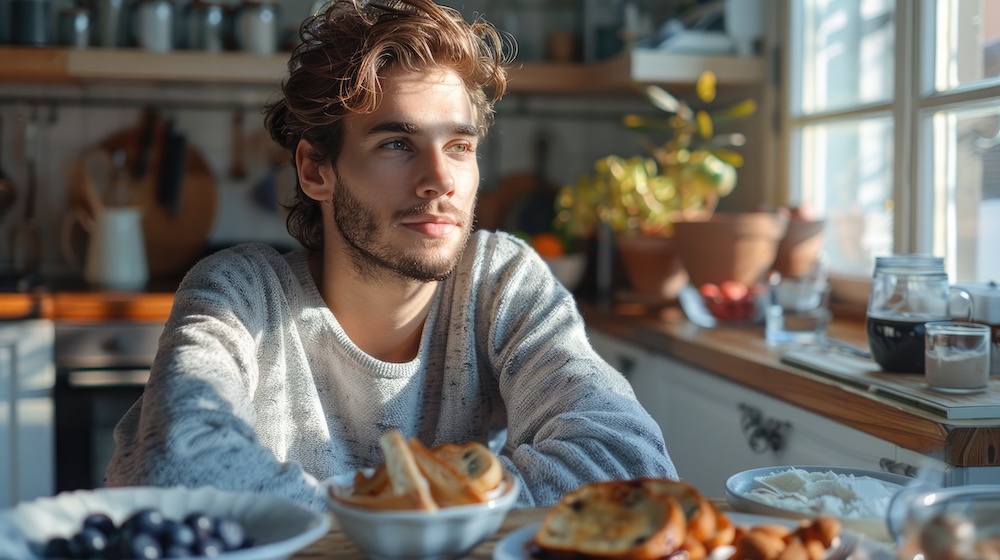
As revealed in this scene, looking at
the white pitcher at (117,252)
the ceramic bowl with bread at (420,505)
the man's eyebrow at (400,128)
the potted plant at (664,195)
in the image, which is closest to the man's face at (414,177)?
the man's eyebrow at (400,128)

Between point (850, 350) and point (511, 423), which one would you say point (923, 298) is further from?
point (511, 423)

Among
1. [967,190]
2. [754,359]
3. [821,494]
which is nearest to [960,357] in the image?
[754,359]

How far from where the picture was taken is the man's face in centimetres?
145

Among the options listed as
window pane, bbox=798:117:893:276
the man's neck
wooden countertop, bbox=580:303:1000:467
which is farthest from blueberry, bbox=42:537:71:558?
window pane, bbox=798:117:893:276

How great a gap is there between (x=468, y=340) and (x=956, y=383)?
0.70 meters

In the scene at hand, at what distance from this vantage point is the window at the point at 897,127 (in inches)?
78.2

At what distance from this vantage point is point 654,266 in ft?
8.68

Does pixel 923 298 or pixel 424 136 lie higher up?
pixel 424 136

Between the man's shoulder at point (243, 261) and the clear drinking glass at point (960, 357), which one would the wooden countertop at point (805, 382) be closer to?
the clear drinking glass at point (960, 357)

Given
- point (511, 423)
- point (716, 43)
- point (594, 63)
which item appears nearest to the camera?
point (511, 423)

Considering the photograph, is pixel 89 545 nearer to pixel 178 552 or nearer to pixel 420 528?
pixel 178 552

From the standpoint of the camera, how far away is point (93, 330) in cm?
264

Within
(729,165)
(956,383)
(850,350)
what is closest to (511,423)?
(956,383)

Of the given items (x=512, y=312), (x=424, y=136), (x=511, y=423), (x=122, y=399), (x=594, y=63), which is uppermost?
(x=594, y=63)
